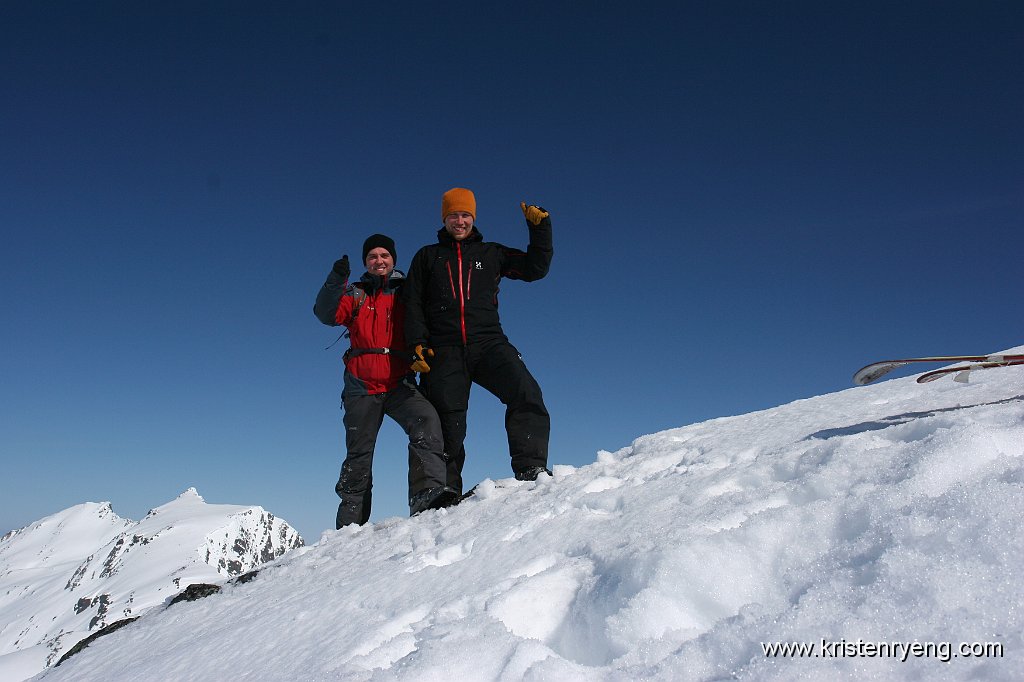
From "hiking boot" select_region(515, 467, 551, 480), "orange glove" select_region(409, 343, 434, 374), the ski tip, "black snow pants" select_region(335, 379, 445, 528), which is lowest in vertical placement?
"hiking boot" select_region(515, 467, 551, 480)

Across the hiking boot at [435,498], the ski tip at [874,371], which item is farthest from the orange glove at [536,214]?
the ski tip at [874,371]

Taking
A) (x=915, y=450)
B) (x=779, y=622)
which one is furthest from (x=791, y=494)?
(x=779, y=622)

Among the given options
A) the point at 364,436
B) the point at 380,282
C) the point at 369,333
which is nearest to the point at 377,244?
the point at 380,282

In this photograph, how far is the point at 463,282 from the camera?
228 inches

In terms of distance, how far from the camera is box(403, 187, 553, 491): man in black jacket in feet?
17.7

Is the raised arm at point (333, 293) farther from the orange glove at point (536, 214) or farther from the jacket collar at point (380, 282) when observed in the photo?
the orange glove at point (536, 214)

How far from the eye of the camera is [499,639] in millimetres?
1971

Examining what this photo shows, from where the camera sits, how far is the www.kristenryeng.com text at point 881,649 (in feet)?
4.32

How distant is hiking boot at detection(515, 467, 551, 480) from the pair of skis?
2493 mm

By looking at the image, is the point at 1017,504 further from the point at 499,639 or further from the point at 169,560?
the point at 169,560

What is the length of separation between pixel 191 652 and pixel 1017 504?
354cm

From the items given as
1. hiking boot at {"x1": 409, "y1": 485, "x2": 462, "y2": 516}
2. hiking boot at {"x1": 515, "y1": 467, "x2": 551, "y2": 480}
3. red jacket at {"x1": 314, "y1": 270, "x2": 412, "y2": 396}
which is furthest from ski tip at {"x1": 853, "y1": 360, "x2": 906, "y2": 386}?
red jacket at {"x1": 314, "y1": 270, "x2": 412, "y2": 396}

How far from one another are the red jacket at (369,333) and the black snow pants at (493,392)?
0.40 metres

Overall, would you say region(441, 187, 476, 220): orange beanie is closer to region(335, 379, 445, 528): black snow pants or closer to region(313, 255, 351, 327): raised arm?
region(313, 255, 351, 327): raised arm
